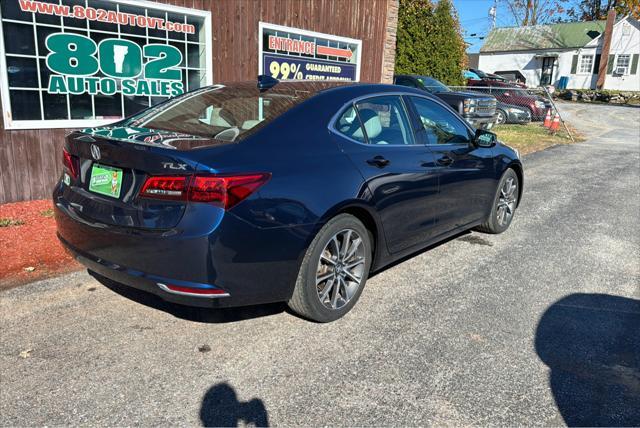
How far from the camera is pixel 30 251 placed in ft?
15.9

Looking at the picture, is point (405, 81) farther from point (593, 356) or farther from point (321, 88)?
point (593, 356)

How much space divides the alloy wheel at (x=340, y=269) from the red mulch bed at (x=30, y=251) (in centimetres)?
231

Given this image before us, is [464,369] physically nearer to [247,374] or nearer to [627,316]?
[247,374]

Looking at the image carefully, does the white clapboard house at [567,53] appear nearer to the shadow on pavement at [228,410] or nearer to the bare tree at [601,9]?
the bare tree at [601,9]

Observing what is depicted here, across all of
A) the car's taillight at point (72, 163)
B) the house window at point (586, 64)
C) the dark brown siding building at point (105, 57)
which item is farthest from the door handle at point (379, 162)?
the house window at point (586, 64)

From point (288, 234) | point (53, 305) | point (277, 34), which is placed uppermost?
point (277, 34)

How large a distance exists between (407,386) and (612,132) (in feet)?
63.2

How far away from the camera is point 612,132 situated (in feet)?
62.1

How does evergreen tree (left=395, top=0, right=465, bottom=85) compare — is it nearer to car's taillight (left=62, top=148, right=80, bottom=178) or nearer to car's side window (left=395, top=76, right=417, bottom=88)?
car's side window (left=395, top=76, right=417, bottom=88)

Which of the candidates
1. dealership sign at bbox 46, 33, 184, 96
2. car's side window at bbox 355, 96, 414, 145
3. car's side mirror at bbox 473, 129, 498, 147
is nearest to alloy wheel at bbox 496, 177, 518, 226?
Result: car's side mirror at bbox 473, 129, 498, 147

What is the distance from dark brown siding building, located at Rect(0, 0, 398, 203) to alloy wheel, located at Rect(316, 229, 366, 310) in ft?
16.1

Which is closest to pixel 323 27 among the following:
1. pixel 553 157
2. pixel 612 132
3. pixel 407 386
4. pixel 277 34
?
pixel 277 34

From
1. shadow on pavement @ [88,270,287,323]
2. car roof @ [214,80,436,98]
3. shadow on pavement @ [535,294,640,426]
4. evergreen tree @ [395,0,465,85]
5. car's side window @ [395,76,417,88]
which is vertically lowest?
shadow on pavement @ [88,270,287,323]

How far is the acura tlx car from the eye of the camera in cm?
289
